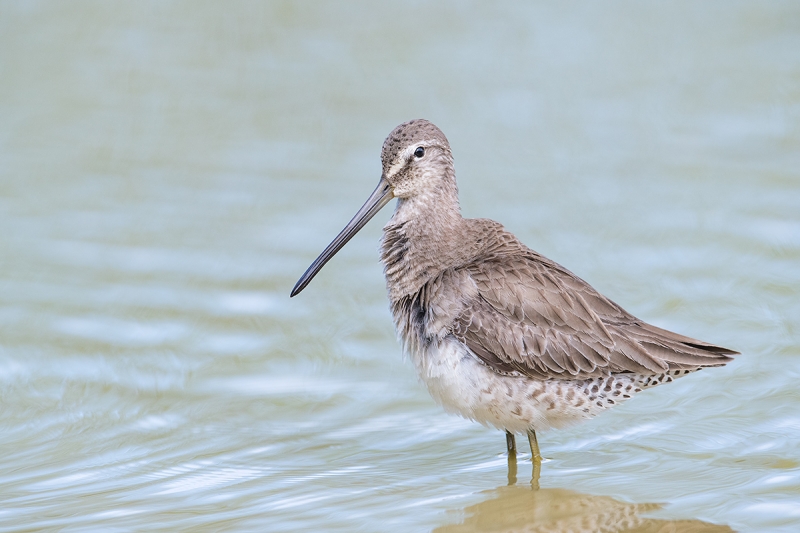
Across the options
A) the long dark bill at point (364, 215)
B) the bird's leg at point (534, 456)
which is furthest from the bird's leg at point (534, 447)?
the long dark bill at point (364, 215)

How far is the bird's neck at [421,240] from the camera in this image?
5.72 m

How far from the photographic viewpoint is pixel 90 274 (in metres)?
7.61

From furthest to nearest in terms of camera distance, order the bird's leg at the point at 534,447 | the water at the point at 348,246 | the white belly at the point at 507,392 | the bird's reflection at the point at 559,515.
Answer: the bird's leg at the point at 534,447, the water at the point at 348,246, the white belly at the point at 507,392, the bird's reflection at the point at 559,515

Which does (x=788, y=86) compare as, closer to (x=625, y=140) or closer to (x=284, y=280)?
(x=625, y=140)

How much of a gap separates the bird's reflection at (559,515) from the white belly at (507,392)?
295mm

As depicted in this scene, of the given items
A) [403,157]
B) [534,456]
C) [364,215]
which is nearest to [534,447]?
[534,456]

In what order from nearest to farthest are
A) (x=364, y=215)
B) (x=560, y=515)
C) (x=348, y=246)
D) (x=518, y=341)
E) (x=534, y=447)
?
(x=560, y=515) < (x=518, y=341) < (x=534, y=447) < (x=364, y=215) < (x=348, y=246)

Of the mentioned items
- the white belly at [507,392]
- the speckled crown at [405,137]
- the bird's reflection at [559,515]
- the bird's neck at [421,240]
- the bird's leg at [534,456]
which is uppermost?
the speckled crown at [405,137]

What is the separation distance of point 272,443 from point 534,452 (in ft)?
3.98

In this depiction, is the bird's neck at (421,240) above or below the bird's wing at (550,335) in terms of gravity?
above

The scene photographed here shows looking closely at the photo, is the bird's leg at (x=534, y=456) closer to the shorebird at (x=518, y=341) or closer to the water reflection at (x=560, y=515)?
the shorebird at (x=518, y=341)

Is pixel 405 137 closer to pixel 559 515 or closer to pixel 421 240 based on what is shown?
pixel 421 240

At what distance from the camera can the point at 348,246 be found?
7.98 metres

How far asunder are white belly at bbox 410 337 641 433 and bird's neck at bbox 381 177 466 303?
0.37 metres
